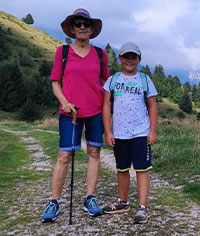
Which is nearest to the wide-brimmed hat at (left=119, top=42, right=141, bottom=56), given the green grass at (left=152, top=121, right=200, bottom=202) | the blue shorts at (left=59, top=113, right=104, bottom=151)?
the blue shorts at (left=59, top=113, right=104, bottom=151)

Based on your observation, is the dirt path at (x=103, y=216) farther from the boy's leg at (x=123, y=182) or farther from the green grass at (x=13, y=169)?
the green grass at (x=13, y=169)

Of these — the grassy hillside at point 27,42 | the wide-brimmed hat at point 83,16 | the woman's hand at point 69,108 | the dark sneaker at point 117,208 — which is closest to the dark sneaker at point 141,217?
the dark sneaker at point 117,208

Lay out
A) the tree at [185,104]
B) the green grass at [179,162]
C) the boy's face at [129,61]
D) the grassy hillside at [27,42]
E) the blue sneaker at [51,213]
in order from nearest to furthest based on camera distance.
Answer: the blue sneaker at [51,213], the boy's face at [129,61], the green grass at [179,162], the tree at [185,104], the grassy hillside at [27,42]

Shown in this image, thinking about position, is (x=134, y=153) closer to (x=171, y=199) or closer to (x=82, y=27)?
(x=171, y=199)

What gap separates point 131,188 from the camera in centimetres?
537

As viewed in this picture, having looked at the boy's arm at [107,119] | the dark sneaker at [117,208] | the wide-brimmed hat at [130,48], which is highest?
the wide-brimmed hat at [130,48]

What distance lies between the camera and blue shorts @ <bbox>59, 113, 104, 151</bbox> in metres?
3.80

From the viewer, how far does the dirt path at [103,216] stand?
3.28 m

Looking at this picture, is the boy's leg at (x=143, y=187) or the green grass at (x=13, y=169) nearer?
the boy's leg at (x=143, y=187)

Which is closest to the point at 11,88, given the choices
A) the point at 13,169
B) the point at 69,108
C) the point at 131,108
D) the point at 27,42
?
the point at 27,42

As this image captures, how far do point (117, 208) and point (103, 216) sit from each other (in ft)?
0.82

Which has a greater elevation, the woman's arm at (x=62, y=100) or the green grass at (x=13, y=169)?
the woman's arm at (x=62, y=100)

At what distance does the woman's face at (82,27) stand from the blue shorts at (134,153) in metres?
1.50

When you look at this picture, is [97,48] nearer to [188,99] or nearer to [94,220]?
[94,220]
